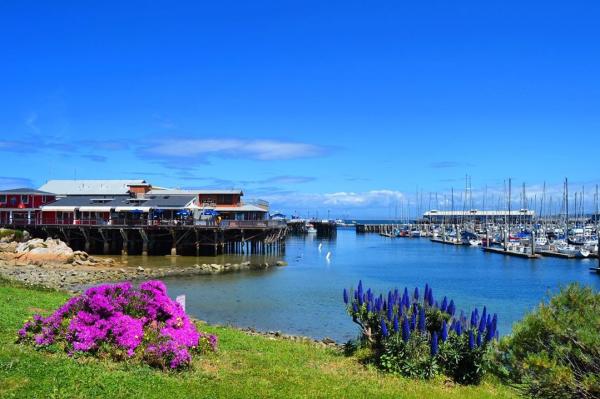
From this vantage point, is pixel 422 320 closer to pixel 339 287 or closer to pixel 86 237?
pixel 339 287

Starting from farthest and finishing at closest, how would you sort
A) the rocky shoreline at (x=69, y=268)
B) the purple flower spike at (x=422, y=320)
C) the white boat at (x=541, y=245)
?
the white boat at (x=541, y=245) → the rocky shoreline at (x=69, y=268) → the purple flower spike at (x=422, y=320)

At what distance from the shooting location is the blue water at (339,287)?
86.5 feet

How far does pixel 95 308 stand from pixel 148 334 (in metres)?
1.31

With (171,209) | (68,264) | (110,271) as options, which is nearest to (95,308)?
(110,271)

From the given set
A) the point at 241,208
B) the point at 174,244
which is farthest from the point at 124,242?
the point at 241,208

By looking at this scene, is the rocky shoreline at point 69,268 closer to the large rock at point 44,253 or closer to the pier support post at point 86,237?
the large rock at point 44,253

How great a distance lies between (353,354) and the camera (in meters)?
13.6

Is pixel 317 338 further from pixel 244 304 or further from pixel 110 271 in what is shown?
pixel 110 271

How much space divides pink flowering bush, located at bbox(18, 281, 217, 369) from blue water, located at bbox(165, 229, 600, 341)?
7.25m

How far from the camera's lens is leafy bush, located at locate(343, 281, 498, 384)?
11305 mm

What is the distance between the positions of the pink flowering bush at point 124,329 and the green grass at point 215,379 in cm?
29

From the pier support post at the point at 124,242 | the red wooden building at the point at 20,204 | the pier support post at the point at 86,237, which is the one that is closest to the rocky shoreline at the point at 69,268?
the pier support post at the point at 86,237

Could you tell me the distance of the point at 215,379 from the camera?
10.1m

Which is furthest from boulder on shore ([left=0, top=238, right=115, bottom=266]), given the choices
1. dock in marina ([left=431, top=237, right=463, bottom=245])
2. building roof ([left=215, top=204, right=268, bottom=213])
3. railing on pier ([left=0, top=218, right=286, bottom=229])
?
A: dock in marina ([left=431, top=237, right=463, bottom=245])
